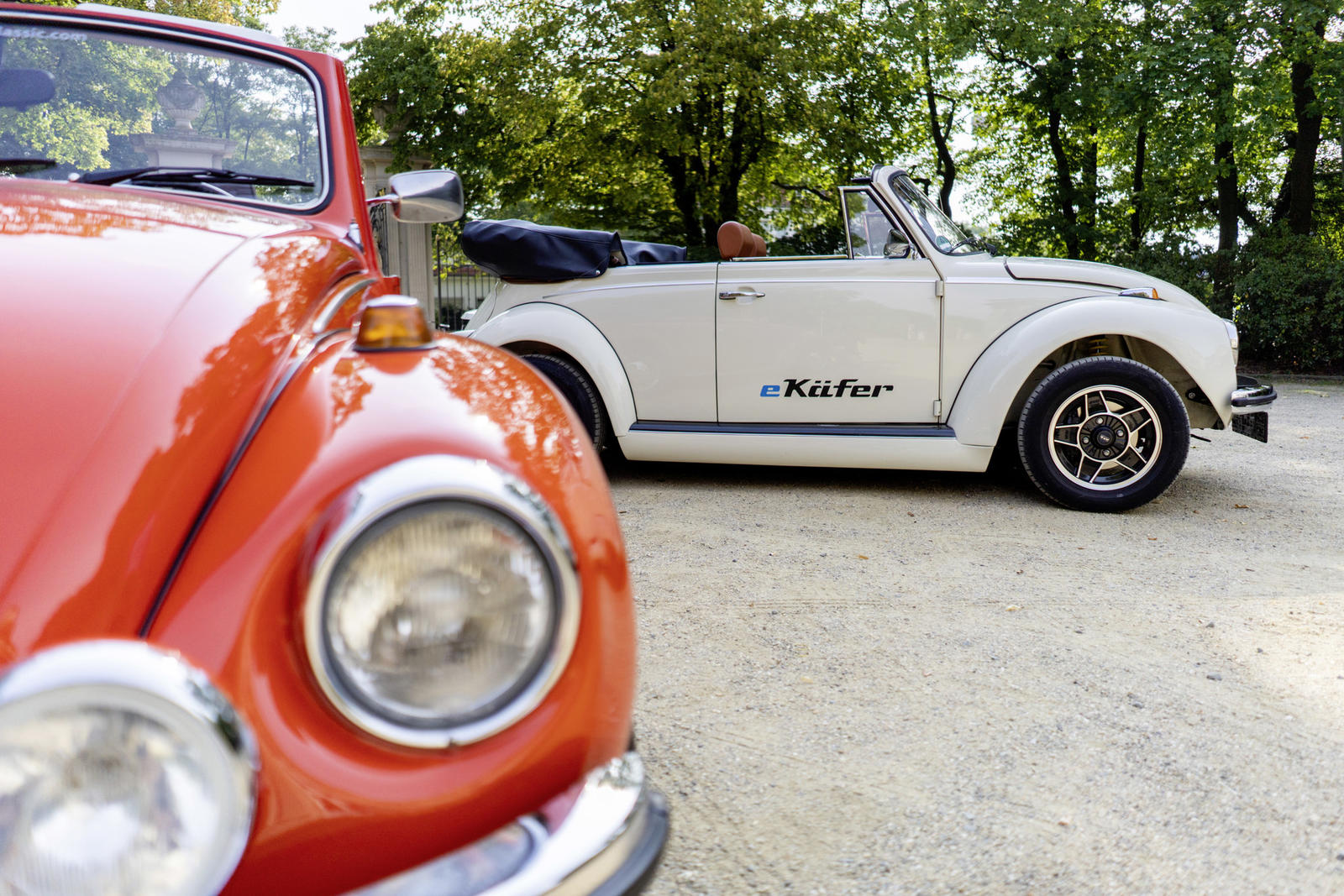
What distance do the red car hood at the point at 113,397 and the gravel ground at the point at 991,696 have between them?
1.17 m

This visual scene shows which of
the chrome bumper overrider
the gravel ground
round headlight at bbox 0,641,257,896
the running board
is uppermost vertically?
round headlight at bbox 0,641,257,896

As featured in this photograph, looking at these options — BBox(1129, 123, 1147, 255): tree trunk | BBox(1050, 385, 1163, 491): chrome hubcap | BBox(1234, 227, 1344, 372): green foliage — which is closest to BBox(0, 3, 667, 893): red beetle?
BBox(1050, 385, 1163, 491): chrome hubcap

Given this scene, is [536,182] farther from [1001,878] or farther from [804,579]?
[1001,878]

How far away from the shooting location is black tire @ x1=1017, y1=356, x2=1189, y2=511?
15.5ft

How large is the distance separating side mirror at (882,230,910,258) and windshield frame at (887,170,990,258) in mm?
100

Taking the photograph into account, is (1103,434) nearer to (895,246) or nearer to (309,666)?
(895,246)

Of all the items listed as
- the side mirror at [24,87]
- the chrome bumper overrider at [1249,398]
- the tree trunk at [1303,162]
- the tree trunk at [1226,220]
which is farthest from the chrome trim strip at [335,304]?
the tree trunk at [1303,162]

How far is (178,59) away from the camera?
2643mm

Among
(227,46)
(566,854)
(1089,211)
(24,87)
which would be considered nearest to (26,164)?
(24,87)

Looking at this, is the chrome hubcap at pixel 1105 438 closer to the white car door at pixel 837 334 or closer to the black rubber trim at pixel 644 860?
the white car door at pixel 837 334

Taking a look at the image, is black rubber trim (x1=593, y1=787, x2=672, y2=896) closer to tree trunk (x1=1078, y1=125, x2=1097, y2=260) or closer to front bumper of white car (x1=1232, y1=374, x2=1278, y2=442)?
front bumper of white car (x1=1232, y1=374, x2=1278, y2=442)

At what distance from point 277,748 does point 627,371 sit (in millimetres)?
4396

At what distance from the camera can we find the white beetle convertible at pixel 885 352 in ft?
15.8

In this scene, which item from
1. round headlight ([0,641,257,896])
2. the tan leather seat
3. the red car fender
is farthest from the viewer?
the tan leather seat
